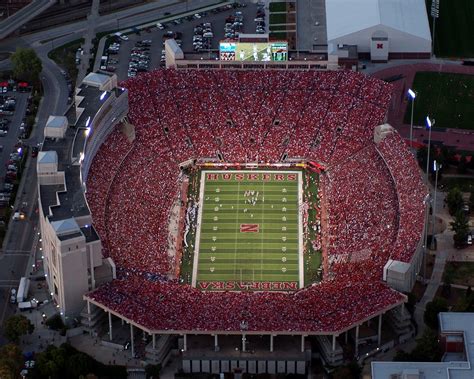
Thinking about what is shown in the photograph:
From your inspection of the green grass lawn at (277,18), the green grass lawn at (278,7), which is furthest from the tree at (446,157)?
the green grass lawn at (278,7)

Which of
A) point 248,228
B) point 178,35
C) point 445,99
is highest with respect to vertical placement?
point 178,35

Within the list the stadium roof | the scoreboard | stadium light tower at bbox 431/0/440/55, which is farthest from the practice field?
stadium light tower at bbox 431/0/440/55

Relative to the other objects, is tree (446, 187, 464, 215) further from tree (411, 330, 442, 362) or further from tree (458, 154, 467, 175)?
tree (411, 330, 442, 362)

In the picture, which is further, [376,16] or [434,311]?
[376,16]

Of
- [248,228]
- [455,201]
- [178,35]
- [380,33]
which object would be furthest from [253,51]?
[455,201]

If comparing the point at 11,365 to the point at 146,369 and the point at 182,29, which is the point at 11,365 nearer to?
the point at 146,369

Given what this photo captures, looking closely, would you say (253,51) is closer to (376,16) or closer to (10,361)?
(376,16)
